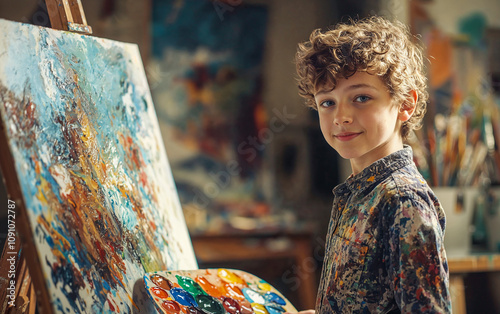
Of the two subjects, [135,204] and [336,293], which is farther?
[135,204]

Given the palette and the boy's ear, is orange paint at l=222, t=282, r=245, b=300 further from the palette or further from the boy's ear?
the boy's ear

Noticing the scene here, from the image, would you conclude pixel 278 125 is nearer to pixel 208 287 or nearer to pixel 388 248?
pixel 208 287

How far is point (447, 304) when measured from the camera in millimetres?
750

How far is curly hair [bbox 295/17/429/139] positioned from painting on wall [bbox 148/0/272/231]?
1775mm

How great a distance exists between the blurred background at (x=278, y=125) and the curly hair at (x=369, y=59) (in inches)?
60.6

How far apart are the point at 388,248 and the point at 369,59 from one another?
0.34 meters

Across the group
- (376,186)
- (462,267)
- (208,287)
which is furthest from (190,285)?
(462,267)

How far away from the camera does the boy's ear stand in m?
0.98

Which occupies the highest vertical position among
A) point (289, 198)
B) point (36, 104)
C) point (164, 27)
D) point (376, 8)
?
point (164, 27)

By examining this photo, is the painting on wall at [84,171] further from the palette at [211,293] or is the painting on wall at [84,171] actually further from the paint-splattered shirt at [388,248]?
the paint-splattered shirt at [388,248]

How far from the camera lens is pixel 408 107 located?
3.22ft

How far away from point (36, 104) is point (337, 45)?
1.82 ft

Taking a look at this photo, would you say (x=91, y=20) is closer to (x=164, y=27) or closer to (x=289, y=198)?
(x=164, y=27)

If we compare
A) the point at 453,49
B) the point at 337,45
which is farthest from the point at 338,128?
the point at 453,49
